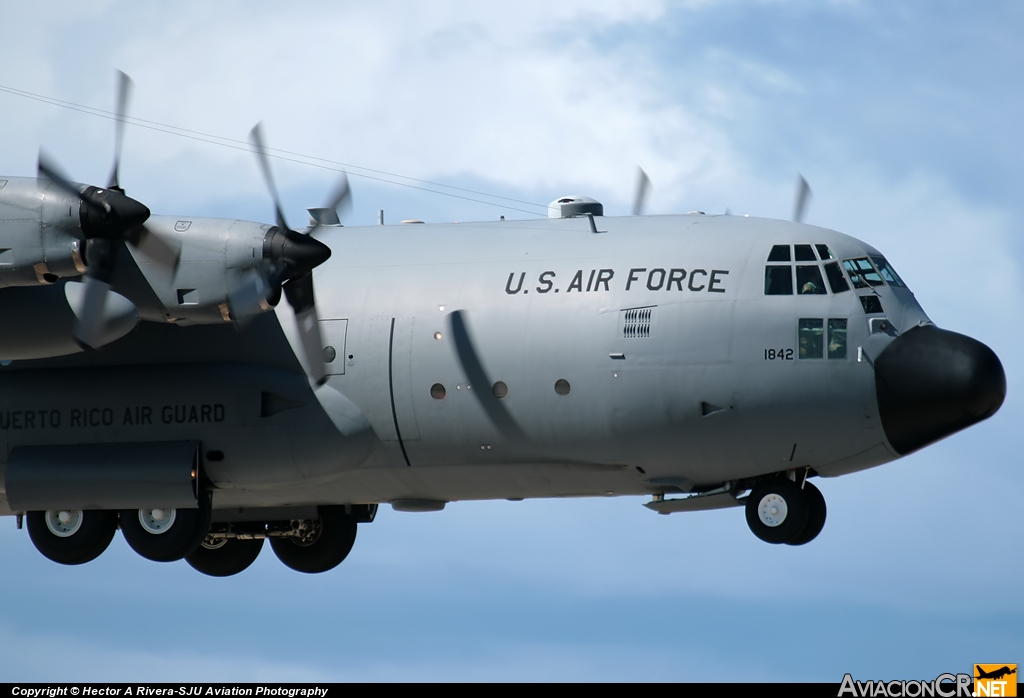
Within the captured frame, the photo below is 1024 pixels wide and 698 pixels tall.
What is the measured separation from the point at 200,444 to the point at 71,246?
13.1 feet

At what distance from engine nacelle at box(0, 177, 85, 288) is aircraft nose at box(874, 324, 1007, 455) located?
31.7ft

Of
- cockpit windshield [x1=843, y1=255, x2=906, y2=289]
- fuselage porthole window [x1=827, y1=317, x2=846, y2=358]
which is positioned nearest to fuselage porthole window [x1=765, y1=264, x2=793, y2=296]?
fuselage porthole window [x1=827, y1=317, x2=846, y2=358]

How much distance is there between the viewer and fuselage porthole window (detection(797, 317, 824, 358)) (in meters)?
20.7

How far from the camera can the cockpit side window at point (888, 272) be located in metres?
21.6

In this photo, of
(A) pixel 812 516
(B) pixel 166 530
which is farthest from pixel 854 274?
(B) pixel 166 530

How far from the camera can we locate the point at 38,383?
A: 76.1 ft

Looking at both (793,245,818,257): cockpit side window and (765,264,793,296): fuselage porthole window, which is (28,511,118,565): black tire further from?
(793,245,818,257): cockpit side window

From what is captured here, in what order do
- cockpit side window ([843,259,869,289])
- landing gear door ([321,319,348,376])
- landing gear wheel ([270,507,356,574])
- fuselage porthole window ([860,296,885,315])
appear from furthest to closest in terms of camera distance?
landing gear wheel ([270,507,356,574]) → landing gear door ([321,319,348,376]) → cockpit side window ([843,259,869,289]) → fuselage porthole window ([860,296,885,315])

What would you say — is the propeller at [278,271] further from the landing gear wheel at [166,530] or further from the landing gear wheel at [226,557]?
the landing gear wheel at [226,557]

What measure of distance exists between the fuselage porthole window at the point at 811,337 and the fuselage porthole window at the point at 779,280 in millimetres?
463

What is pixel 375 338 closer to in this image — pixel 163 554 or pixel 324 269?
pixel 324 269

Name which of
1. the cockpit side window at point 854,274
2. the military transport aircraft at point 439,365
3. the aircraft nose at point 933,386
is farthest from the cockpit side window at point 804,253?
the aircraft nose at point 933,386

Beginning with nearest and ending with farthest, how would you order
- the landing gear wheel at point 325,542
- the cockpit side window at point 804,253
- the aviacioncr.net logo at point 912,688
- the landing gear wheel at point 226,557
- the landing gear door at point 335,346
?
1. the aviacioncr.net logo at point 912,688
2. the cockpit side window at point 804,253
3. the landing gear door at point 335,346
4. the landing gear wheel at point 325,542
5. the landing gear wheel at point 226,557

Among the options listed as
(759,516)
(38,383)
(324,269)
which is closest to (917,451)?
(759,516)
